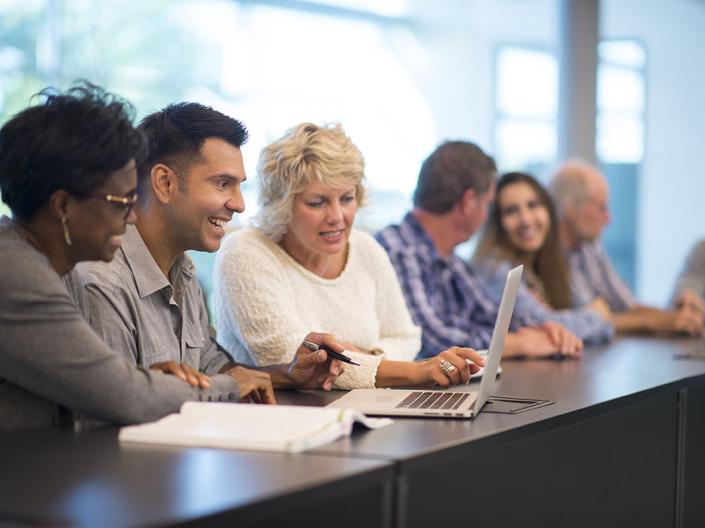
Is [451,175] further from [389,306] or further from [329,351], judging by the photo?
[329,351]

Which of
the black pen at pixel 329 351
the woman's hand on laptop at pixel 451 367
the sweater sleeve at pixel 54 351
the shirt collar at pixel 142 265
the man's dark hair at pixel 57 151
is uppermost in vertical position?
the man's dark hair at pixel 57 151

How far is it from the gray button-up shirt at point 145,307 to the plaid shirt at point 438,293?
105 cm

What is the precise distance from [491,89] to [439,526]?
20.4 ft

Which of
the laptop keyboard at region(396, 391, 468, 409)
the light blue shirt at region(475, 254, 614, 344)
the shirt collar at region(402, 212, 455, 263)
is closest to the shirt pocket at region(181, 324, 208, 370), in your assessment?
the laptop keyboard at region(396, 391, 468, 409)

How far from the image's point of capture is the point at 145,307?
208 centimetres

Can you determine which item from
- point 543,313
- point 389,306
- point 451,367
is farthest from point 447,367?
point 543,313

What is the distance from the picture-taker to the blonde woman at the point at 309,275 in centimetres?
244

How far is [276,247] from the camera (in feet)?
8.88

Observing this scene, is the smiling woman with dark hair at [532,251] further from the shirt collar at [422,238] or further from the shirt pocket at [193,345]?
the shirt pocket at [193,345]

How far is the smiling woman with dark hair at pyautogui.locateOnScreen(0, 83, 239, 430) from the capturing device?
1.60 metres

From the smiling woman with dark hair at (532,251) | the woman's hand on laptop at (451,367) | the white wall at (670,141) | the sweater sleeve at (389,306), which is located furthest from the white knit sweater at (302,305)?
the white wall at (670,141)

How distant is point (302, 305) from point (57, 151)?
109cm

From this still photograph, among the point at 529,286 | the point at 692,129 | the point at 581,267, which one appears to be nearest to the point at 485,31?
the point at 692,129

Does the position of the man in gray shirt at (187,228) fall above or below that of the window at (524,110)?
below
